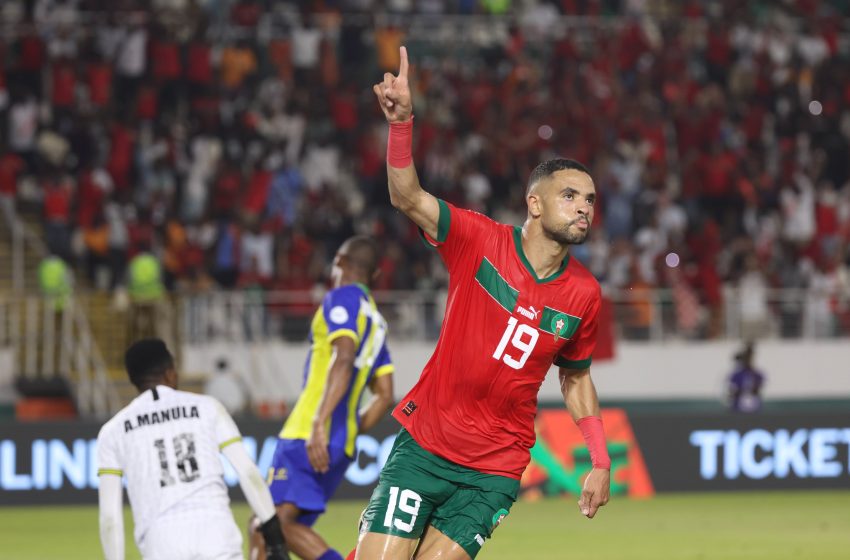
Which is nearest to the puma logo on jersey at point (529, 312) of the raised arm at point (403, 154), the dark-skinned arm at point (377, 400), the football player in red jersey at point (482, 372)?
the football player in red jersey at point (482, 372)

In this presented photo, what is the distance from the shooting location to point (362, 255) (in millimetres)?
9461

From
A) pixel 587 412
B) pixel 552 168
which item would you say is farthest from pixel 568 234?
pixel 587 412

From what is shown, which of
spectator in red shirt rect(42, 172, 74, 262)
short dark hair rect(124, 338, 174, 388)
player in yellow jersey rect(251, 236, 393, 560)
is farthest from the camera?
spectator in red shirt rect(42, 172, 74, 262)

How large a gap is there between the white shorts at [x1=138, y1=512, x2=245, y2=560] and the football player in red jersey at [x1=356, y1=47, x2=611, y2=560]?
612 mm

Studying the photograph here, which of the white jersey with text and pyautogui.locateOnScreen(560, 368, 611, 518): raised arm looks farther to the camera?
pyautogui.locateOnScreen(560, 368, 611, 518): raised arm

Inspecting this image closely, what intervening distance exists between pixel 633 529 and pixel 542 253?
326 inches

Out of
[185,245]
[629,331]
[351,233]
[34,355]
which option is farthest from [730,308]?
[34,355]

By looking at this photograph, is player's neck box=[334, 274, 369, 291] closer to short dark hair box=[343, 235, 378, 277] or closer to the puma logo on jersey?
short dark hair box=[343, 235, 378, 277]

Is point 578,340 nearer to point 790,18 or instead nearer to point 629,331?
point 629,331

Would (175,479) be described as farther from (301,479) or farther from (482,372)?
(301,479)

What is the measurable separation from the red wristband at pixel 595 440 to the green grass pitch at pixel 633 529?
5.47 meters

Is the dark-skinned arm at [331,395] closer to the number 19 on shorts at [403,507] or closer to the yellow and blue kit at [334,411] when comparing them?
the yellow and blue kit at [334,411]

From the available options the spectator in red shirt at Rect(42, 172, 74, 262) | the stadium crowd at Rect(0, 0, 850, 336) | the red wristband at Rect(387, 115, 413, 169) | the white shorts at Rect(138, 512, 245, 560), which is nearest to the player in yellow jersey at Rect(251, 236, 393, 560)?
the white shorts at Rect(138, 512, 245, 560)

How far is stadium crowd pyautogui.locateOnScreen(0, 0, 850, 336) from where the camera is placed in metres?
22.4
